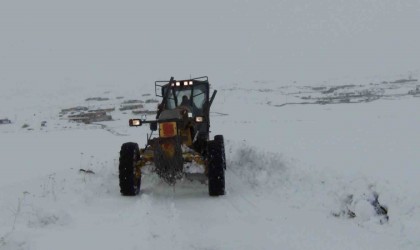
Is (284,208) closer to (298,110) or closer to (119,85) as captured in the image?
(298,110)

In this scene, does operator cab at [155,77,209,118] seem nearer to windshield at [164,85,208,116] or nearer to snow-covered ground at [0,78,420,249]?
windshield at [164,85,208,116]

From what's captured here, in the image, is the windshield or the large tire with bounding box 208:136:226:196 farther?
the windshield

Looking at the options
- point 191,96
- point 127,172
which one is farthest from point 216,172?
point 191,96

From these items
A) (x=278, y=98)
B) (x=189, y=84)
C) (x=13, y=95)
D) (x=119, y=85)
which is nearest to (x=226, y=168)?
(x=189, y=84)

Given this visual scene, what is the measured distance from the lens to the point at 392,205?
707cm

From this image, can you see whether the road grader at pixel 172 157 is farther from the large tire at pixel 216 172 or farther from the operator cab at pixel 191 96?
the operator cab at pixel 191 96

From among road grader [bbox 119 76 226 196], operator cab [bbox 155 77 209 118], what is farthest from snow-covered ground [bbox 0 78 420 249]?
operator cab [bbox 155 77 209 118]

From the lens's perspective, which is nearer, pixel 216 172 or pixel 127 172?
pixel 216 172

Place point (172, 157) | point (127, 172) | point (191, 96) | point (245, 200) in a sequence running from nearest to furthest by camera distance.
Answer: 1. point (245, 200)
2. point (172, 157)
3. point (127, 172)
4. point (191, 96)

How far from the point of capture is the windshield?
1156 centimetres

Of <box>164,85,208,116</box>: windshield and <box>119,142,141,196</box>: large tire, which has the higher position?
<box>164,85,208,116</box>: windshield

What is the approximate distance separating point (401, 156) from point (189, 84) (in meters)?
4.65

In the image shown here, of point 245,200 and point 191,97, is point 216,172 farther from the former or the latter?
point 191,97

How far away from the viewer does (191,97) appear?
11.6m
